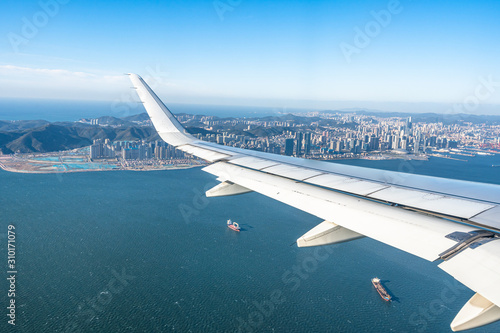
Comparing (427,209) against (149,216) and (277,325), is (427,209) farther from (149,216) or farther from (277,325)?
(149,216)

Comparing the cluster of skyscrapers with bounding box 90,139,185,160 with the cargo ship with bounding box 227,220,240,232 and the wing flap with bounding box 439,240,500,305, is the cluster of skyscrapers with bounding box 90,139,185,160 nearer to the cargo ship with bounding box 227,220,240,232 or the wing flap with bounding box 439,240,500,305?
the cargo ship with bounding box 227,220,240,232

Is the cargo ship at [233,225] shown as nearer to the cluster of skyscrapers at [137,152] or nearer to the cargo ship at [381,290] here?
the cargo ship at [381,290]

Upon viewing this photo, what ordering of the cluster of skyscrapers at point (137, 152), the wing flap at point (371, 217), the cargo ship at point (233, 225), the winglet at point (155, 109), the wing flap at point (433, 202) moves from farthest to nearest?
the cluster of skyscrapers at point (137, 152) < the cargo ship at point (233, 225) < the winglet at point (155, 109) < the wing flap at point (433, 202) < the wing flap at point (371, 217)

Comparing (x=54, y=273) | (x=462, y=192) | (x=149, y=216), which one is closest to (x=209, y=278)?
(x=54, y=273)

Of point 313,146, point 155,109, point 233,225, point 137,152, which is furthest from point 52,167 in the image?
point 313,146

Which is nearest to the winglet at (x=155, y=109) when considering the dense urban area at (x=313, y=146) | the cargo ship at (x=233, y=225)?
the cargo ship at (x=233, y=225)

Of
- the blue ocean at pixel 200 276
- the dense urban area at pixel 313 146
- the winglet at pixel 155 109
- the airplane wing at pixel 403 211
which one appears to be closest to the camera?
the airplane wing at pixel 403 211

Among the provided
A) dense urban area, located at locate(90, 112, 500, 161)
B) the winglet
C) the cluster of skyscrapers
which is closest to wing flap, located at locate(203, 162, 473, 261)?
the winglet
